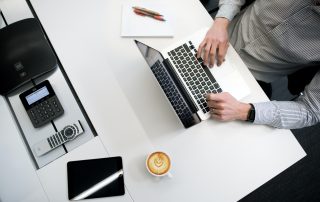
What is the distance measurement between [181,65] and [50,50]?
18.8 inches

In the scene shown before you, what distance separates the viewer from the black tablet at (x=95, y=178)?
0.91 metres

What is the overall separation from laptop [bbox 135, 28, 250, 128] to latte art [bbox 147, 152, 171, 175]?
0.13m

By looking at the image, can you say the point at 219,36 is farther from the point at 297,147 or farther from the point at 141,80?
the point at 297,147

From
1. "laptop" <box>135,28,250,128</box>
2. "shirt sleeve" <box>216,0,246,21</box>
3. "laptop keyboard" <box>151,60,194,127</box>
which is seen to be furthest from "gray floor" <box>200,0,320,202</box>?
"laptop keyboard" <box>151,60,194,127</box>

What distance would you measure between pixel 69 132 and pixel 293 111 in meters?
0.77

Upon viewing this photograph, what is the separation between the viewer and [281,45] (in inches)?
42.3

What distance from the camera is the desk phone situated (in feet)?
3.20

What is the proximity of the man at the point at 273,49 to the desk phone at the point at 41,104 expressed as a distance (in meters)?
0.52

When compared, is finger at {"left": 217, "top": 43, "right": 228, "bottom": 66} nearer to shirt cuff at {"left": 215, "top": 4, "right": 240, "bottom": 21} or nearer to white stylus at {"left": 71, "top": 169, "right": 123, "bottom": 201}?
shirt cuff at {"left": 215, "top": 4, "right": 240, "bottom": 21}

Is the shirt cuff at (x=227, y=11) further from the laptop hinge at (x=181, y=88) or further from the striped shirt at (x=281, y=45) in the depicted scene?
the laptop hinge at (x=181, y=88)

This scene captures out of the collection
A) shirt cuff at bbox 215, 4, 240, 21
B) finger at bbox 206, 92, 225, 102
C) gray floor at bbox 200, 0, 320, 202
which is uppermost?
shirt cuff at bbox 215, 4, 240, 21

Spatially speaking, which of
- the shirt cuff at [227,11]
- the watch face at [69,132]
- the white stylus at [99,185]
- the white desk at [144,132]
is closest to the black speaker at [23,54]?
the white desk at [144,132]

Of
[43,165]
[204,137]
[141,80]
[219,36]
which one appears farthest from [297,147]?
[43,165]

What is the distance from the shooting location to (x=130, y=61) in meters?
Result: 1.04
